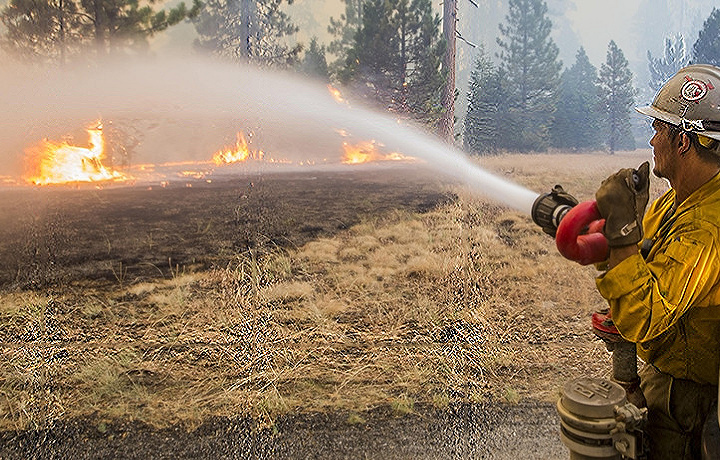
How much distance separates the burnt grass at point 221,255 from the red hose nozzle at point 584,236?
2.99 metres

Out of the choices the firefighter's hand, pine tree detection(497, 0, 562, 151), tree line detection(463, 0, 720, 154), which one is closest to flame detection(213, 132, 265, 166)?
tree line detection(463, 0, 720, 154)

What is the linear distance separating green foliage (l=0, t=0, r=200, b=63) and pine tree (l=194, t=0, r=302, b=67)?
0.56 metres

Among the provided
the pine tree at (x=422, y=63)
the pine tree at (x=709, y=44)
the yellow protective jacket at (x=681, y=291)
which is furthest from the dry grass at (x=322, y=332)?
the pine tree at (x=709, y=44)

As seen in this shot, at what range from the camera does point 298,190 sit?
808 centimetres

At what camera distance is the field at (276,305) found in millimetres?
5180

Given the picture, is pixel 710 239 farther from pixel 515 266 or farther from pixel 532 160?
pixel 532 160

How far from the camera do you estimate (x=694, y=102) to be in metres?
1.83

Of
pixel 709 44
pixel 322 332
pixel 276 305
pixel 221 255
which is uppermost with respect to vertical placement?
pixel 709 44

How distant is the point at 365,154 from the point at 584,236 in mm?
8131

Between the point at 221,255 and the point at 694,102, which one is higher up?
the point at 694,102

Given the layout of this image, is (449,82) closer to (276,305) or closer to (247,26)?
(247,26)

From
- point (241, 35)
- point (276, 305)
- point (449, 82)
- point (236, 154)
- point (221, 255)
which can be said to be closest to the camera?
point (276, 305)

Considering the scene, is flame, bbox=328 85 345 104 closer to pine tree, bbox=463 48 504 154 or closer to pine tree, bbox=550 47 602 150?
pine tree, bbox=463 48 504 154

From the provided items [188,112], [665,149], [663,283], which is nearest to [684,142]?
[665,149]
